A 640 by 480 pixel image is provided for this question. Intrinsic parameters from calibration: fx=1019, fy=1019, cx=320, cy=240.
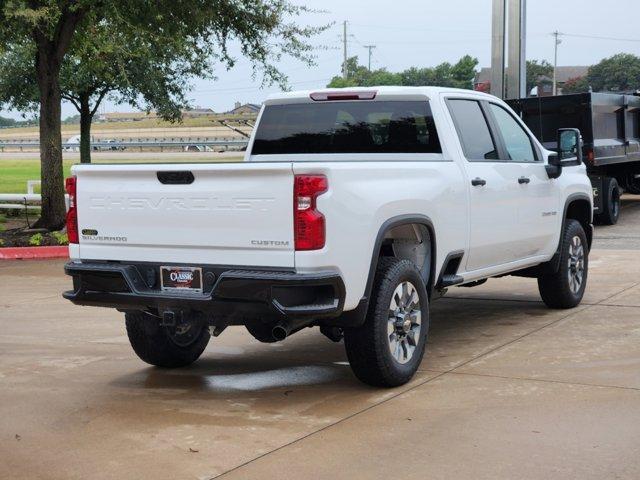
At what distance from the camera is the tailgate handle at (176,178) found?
6098mm

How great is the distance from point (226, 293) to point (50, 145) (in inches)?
475

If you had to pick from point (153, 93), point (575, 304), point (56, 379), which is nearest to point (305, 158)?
point (56, 379)

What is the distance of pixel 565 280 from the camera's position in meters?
9.25

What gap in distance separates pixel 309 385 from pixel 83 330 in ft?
9.70

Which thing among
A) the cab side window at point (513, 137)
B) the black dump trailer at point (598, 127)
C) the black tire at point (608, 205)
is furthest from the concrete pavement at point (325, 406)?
the black tire at point (608, 205)

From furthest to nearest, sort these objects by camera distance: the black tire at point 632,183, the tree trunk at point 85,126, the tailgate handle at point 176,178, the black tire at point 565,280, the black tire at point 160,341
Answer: the tree trunk at point 85,126 < the black tire at point 632,183 < the black tire at point 565,280 < the black tire at point 160,341 < the tailgate handle at point 176,178

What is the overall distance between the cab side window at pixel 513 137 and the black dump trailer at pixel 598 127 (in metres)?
8.32

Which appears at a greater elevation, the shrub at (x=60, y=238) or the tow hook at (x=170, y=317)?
the tow hook at (x=170, y=317)

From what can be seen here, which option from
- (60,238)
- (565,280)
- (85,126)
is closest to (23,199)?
(60,238)

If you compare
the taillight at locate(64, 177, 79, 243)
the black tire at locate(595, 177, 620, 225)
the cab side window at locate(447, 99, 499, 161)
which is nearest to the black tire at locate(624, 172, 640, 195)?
the black tire at locate(595, 177, 620, 225)

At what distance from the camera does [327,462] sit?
5.03m

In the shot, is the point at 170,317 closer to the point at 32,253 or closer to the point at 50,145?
the point at 32,253

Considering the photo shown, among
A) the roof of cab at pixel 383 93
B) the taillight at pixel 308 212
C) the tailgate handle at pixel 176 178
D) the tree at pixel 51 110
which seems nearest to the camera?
the taillight at pixel 308 212

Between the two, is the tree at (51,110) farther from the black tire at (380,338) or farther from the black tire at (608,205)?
the black tire at (380,338)
